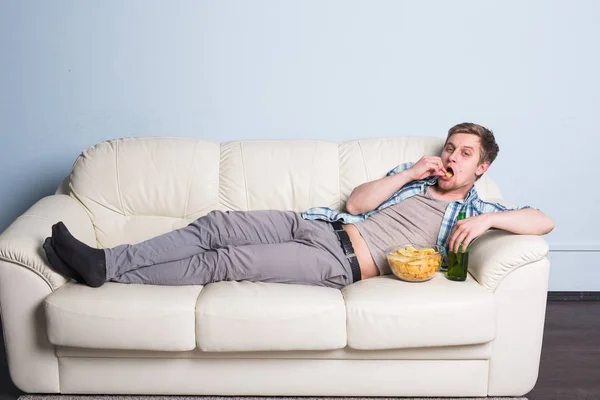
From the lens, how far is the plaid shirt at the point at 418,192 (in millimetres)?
2600

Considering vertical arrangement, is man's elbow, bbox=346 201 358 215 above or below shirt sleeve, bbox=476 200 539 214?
below

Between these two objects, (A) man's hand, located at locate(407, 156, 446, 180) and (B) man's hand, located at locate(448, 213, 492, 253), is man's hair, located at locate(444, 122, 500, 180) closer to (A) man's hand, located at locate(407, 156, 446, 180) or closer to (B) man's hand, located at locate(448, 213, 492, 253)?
(A) man's hand, located at locate(407, 156, 446, 180)

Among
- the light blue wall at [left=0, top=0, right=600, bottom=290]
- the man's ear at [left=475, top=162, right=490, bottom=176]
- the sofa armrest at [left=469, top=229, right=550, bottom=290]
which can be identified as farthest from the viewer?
the light blue wall at [left=0, top=0, right=600, bottom=290]

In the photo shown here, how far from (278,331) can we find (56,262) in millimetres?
788

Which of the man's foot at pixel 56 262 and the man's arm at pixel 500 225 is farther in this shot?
the man's arm at pixel 500 225

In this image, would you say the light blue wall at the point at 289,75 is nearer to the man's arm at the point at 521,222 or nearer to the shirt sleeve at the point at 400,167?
the shirt sleeve at the point at 400,167

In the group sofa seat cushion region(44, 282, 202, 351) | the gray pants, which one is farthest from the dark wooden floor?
the gray pants

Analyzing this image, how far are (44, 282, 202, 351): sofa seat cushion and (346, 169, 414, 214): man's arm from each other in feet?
2.75

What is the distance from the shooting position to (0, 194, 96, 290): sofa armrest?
225cm

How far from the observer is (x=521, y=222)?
7.88 ft

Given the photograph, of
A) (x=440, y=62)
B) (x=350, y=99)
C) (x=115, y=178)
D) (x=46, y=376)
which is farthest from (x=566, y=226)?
(x=46, y=376)

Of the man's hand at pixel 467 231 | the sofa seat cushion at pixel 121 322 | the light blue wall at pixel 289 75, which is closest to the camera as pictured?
the sofa seat cushion at pixel 121 322

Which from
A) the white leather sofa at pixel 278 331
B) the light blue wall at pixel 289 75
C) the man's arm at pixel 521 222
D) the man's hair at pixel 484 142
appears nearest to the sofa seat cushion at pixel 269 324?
the white leather sofa at pixel 278 331

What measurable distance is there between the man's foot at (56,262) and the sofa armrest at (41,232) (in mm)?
24
